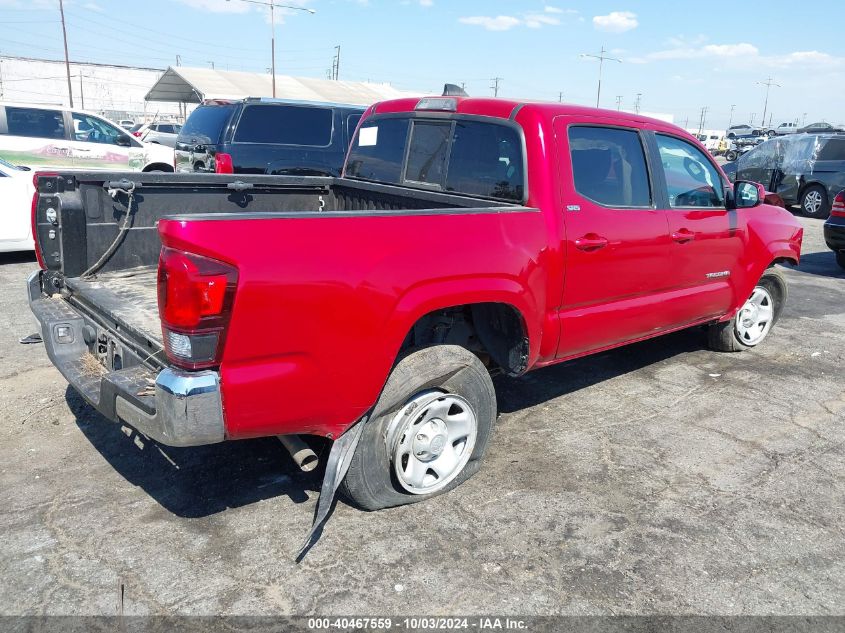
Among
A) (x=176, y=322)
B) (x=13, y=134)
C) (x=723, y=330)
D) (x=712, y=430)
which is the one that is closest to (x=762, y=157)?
(x=723, y=330)

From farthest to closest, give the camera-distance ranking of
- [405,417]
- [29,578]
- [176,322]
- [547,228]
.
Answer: [547,228]
[405,417]
[29,578]
[176,322]

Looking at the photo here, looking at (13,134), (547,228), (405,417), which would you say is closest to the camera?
(405,417)

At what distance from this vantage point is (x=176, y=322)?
97.7 inches

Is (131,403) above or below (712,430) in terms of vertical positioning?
above

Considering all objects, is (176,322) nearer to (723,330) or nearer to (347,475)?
(347,475)

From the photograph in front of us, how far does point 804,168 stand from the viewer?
15.7 m

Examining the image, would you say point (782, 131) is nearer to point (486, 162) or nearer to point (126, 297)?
point (486, 162)

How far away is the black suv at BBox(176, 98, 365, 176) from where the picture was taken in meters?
9.81

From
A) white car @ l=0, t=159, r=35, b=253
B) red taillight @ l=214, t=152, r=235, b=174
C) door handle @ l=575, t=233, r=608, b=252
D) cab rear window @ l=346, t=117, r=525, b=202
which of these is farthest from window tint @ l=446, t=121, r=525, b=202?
red taillight @ l=214, t=152, r=235, b=174

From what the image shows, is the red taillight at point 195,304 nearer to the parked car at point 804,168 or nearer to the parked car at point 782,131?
the parked car at point 804,168

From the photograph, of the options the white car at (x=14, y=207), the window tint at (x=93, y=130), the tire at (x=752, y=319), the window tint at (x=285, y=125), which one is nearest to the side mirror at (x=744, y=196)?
the tire at (x=752, y=319)

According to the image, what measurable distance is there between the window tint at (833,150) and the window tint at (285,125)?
11.4 meters

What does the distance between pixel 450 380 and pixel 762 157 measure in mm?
16250

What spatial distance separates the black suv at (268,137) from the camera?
9.81m
